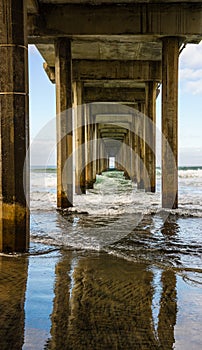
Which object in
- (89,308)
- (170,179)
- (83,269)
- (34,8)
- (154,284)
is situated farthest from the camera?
(170,179)

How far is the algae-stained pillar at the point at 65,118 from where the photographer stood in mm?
11422

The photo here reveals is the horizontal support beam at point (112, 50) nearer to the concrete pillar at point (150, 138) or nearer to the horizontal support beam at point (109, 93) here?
the concrete pillar at point (150, 138)

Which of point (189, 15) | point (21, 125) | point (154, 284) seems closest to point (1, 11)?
point (21, 125)

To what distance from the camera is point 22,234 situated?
19.5 feet

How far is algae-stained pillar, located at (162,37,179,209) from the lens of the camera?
11.1m

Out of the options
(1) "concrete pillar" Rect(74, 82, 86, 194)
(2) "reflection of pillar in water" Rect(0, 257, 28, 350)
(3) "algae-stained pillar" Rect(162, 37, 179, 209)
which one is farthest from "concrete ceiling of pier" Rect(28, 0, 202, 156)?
(2) "reflection of pillar in water" Rect(0, 257, 28, 350)

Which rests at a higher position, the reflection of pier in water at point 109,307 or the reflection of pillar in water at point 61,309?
the reflection of pillar in water at point 61,309

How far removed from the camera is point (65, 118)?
37.2 feet

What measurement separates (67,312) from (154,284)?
1.15m

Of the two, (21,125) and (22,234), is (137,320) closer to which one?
(22,234)

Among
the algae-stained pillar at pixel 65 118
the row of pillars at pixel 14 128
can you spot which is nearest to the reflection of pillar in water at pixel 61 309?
the row of pillars at pixel 14 128

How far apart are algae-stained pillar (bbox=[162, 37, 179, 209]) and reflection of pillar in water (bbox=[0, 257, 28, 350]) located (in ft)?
21.0

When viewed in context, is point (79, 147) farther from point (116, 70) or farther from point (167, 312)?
point (167, 312)

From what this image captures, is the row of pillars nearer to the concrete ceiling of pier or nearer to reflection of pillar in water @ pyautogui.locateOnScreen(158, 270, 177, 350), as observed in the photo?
reflection of pillar in water @ pyautogui.locateOnScreen(158, 270, 177, 350)
